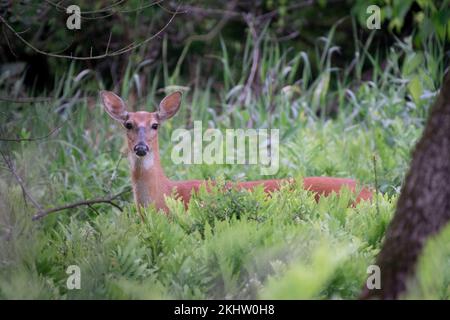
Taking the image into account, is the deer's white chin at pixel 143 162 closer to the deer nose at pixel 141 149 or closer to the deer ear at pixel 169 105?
the deer nose at pixel 141 149

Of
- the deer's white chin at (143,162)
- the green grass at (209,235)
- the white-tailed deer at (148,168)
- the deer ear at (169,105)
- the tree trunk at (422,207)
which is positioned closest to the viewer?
the tree trunk at (422,207)

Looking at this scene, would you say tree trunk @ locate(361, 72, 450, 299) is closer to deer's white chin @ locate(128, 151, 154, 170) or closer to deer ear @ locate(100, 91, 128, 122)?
deer's white chin @ locate(128, 151, 154, 170)

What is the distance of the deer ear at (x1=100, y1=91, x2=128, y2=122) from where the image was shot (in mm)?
5963

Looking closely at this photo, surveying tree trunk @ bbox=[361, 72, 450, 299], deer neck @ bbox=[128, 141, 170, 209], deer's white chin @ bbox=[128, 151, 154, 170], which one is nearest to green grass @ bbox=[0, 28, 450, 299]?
tree trunk @ bbox=[361, 72, 450, 299]

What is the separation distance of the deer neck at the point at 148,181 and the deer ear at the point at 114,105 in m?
0.29

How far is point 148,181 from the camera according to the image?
5.84 m

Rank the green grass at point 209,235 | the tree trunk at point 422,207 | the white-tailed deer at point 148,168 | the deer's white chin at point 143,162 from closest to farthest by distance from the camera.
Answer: the tree trunk at point 422,207 → the green grass at point 209,235 → the white-tailed deer at point 148,168 → the deer's white chin at point 143,162

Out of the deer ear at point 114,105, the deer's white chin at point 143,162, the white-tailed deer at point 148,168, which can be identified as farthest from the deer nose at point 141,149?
the deer ear at point 114,105

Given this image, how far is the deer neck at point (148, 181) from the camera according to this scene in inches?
229

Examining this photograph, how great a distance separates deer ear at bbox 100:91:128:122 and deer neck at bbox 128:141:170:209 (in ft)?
0.94

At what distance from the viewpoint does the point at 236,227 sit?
13.2 feet

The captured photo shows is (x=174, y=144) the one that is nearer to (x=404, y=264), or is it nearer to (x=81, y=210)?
(x=81, y=210)

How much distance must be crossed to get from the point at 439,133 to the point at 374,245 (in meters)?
1.02
